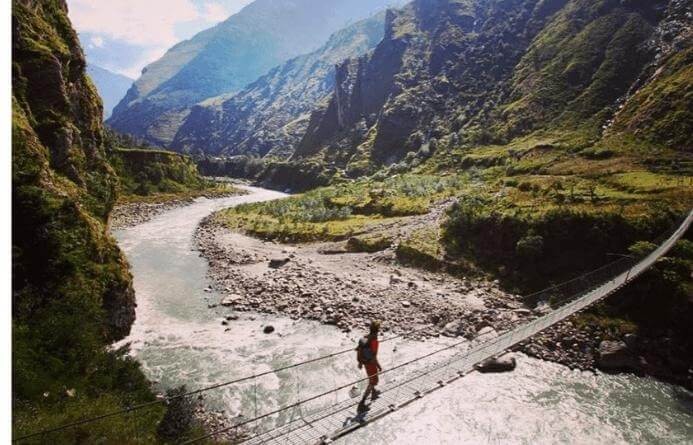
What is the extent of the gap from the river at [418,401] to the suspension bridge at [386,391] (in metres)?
1.23

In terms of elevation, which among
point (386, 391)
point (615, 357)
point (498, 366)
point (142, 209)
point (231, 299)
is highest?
point (386, 391)

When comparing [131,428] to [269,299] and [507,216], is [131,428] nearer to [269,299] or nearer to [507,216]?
[269,299]

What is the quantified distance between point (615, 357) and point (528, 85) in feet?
392

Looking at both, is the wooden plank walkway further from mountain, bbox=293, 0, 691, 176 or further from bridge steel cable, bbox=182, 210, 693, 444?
mountain, bbox=293, 0, 691, 176

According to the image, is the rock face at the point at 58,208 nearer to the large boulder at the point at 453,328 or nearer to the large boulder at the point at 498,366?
the large boulder at the point at 498,366

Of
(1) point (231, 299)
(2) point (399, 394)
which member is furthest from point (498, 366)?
(1) point (231, 299)

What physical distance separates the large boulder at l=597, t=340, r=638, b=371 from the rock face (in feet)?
75.7

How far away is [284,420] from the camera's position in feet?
56.6

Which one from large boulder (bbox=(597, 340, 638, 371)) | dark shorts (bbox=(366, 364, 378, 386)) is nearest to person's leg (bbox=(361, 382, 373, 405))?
dark shorts (bbox=(366, 364, 378, 386))

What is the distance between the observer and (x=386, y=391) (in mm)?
14430

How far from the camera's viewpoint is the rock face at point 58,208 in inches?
608

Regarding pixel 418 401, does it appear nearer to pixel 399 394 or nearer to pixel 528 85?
pixel 399 394

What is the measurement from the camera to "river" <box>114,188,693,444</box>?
17047mm

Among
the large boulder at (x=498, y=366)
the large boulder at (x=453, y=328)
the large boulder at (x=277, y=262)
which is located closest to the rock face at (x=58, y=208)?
the large boulder at (x=277, y=262)
